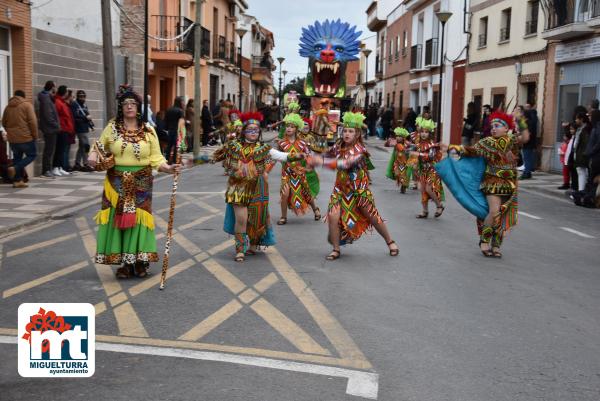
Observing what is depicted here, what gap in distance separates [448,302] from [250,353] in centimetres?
221

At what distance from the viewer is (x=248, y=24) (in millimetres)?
62312

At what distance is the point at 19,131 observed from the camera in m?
14.6

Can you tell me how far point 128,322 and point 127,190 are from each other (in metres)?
1.78

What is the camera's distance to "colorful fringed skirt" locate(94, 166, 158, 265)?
7184 mm

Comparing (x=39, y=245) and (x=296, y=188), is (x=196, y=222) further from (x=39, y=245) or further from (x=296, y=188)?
(x=39, y=245)

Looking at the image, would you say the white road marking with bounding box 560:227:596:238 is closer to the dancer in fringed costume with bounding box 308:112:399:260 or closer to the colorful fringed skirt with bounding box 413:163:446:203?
the colorful fringed skirt with bounding box 413:163:446:203

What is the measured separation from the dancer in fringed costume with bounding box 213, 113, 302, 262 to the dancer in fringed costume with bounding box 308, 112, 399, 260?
692mm

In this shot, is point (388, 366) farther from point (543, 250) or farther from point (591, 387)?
point (543, 250)

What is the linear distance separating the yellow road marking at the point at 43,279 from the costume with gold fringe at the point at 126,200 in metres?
0.50

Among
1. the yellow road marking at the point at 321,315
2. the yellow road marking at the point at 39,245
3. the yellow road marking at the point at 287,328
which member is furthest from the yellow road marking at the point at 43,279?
the yellow road marking at the point at 287,328

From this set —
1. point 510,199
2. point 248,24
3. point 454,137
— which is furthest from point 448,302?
point 248,24

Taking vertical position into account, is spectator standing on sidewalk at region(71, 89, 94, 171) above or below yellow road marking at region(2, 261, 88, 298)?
above

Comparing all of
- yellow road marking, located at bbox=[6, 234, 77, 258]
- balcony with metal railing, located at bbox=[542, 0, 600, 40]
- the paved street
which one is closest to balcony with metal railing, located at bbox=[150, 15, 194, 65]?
balcony with metal railing, located at bbox=[542, 0, 600, 40]

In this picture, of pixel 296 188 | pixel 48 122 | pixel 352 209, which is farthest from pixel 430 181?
pixel 48 122
